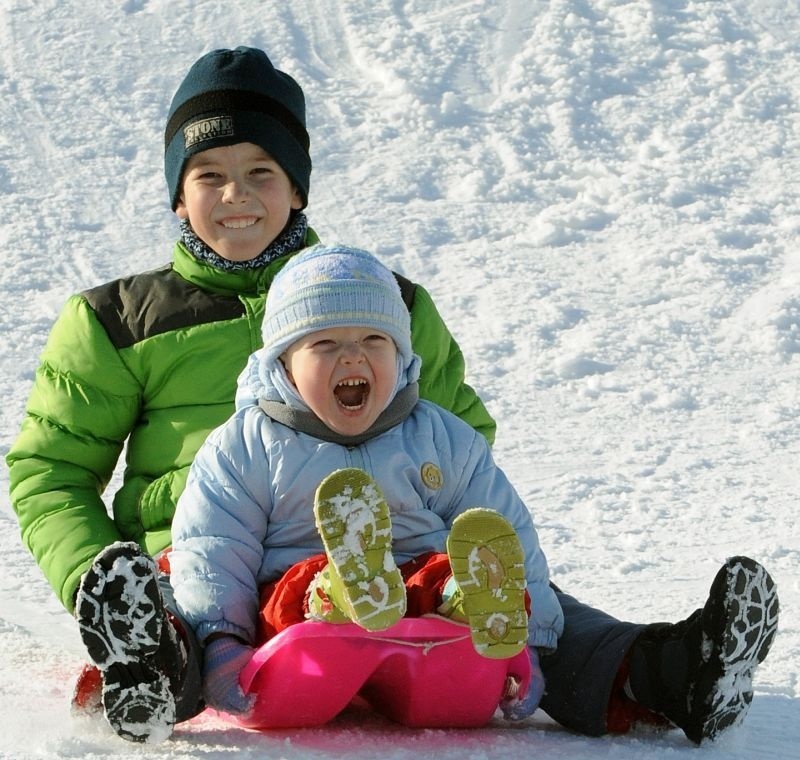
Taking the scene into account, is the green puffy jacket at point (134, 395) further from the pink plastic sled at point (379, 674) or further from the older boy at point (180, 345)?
the pink plastic sled at point (379, 674)

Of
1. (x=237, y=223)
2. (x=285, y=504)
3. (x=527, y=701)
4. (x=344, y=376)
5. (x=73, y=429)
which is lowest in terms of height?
(x=527, y=701)

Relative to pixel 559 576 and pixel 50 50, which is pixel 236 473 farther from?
pixel 50 50

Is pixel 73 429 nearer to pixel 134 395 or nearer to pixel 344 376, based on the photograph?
pixel 134 395

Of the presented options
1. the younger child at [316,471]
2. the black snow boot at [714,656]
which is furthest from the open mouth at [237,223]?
the black snow boot at [714,656]

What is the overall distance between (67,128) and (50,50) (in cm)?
79

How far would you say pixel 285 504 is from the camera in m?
2.66

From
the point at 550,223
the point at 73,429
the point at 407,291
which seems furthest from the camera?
the point at 550,223

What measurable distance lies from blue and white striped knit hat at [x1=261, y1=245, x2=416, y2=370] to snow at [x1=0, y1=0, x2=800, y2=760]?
705mm

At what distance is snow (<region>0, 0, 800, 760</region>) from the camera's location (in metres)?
4.22

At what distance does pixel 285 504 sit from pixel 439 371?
833 mm

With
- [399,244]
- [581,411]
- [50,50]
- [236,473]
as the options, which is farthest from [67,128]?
[236,473]

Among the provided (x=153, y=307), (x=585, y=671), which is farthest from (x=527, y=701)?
(x=153, y=307)

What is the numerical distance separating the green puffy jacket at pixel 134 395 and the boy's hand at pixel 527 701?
33.4 inches

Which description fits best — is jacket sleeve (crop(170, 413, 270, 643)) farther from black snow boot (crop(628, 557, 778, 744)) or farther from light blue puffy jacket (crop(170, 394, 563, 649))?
black snow boot (crop(628, 557, 778, 744))
